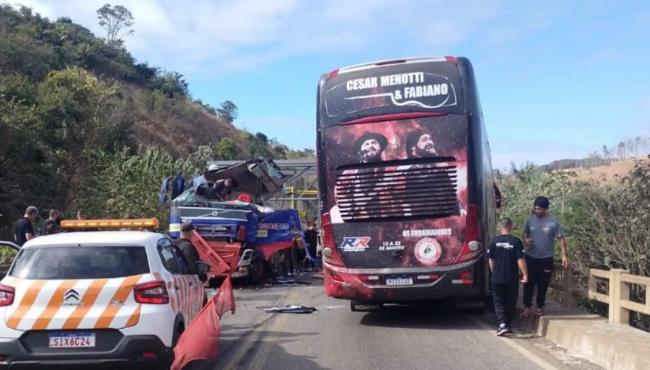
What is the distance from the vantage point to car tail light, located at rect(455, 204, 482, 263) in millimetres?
10828

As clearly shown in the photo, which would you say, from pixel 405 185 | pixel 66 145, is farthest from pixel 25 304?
pixel 66 145

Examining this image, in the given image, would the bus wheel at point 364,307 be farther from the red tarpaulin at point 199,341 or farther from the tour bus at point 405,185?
the red tarpaulin at point 199,341

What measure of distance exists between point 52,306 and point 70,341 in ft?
1.25

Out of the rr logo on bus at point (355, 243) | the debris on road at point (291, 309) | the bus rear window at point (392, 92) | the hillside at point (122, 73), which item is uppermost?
the hillside at point (122, 73)

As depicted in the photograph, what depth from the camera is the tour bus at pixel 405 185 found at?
35.7 ft

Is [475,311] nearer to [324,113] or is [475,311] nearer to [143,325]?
[324,113]

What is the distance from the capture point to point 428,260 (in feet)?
35.9

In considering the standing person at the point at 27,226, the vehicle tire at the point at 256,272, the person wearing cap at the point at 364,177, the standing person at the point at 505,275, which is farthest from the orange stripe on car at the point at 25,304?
the vehicle tire at the point at 256,272

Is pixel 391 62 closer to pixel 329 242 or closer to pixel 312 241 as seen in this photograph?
pixel 329 242

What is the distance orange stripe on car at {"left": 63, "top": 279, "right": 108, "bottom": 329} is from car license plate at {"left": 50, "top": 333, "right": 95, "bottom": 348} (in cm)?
8

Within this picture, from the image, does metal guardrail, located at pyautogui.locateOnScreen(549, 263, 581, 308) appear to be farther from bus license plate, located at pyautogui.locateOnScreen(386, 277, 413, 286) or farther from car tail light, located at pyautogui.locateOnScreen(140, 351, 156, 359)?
car tail light, located at pyautogui.locateOnScreen(140, 351, 156, 359)

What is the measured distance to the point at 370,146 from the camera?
11188 millimetres

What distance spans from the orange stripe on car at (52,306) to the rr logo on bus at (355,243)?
4993 millimetres

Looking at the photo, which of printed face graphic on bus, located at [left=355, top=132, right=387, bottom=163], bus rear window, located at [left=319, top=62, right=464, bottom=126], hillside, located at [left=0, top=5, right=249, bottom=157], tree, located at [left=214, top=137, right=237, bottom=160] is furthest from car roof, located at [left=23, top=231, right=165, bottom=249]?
tree, located at [left=214, top=137, right=237, bottom=160]
